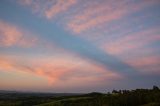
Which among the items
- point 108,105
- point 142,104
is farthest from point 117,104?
point 142,104

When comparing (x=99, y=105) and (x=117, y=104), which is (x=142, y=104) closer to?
(x=117, y=104)

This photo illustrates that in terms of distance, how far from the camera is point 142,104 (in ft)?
627

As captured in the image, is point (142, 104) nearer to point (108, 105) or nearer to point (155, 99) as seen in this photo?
point (155, 99)

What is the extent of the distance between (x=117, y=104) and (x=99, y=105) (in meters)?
16.2

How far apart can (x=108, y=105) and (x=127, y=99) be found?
15.6 m

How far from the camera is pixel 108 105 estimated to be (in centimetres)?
19300

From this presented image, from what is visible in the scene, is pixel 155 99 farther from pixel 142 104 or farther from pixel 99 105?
pixel 99 105

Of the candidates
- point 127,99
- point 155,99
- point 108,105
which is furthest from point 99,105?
point 155,99

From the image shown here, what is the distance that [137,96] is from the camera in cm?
19975

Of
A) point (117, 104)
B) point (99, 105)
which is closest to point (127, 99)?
point (117, 104)

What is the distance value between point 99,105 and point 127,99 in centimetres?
2275

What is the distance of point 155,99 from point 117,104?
29.8m

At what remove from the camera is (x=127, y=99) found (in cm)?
19400

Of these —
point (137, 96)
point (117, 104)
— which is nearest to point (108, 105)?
point (117, 104)
